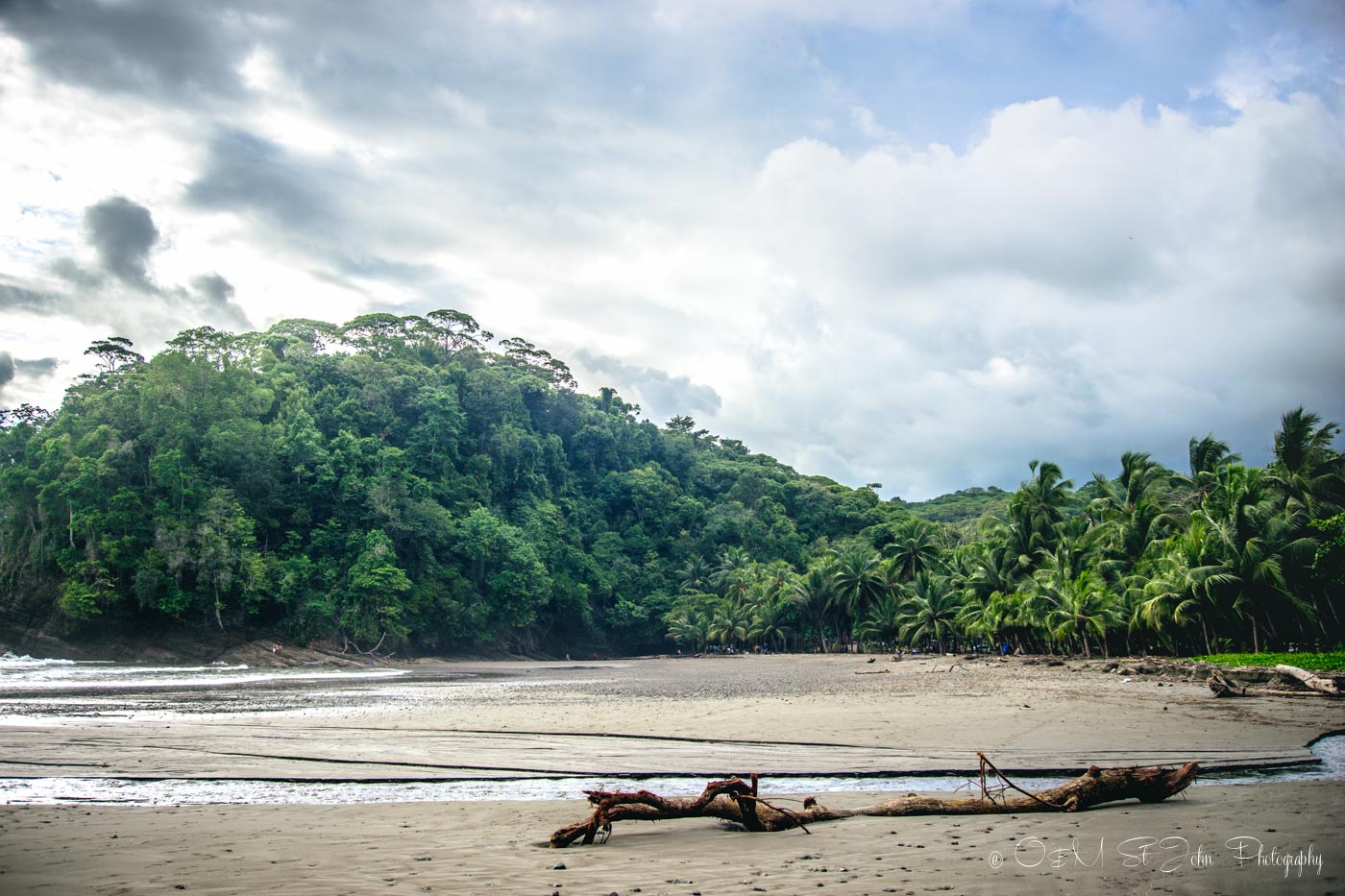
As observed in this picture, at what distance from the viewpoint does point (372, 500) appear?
60.8 meters

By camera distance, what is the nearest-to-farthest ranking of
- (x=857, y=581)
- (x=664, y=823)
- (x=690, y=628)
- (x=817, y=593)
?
1. (x=664, y=823)
2. (x=857, y=581)
3. (x=817, y=593)
4. (x=690, y=628)

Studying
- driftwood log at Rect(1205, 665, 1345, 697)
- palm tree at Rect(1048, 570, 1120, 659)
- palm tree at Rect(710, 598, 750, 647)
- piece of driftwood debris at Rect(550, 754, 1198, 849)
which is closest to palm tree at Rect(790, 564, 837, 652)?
palm tree at Rect(710, 598, 750, 647)

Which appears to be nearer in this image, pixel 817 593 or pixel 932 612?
pixel 932 612

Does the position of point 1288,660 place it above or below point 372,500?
below

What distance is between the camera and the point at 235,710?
19.6m

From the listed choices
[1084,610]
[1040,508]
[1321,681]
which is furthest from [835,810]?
[1040,508]

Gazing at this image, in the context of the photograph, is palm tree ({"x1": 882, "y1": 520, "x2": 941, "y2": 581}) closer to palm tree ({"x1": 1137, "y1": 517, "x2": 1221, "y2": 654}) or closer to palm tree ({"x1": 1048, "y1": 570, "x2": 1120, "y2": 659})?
palm tree ({"x1": 1048, "y1": 570, "x2": 1120, "y2": 659})

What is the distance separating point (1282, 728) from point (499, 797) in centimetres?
1349

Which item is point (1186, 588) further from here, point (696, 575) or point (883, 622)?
point (696, 575)

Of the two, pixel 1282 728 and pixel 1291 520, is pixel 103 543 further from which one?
pixel 1291 520

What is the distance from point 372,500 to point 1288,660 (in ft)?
184

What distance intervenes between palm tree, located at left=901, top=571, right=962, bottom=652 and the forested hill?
3078 centimetres

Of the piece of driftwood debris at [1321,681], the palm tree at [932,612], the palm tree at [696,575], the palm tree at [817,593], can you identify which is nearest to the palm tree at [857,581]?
the palm tree at [817,593]

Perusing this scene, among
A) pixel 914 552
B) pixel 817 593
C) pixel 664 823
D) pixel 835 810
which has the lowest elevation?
pixel 664 823
